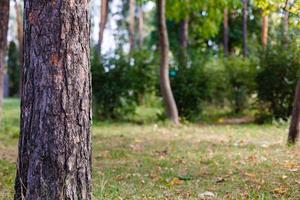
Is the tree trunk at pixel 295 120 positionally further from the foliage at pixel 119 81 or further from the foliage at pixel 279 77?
the foliage at pixel 119 81

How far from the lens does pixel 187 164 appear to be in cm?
733

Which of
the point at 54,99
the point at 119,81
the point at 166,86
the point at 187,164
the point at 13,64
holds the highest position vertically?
the point at 13,64

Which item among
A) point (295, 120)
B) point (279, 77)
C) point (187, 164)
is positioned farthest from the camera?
point (279, 77)

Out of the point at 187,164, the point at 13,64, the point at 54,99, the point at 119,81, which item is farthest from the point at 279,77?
the point at 13,64

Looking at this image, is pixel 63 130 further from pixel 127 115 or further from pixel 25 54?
pixel 127 115

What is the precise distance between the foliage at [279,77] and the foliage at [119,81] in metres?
3.57

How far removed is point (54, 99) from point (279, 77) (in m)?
11.8

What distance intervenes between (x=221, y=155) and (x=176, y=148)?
50.9 inches

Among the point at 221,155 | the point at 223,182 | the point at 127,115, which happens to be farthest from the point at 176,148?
the point at 127,115

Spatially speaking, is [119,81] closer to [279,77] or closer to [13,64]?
[279,77]

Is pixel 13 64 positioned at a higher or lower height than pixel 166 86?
higher

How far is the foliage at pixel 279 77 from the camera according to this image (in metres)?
14.2

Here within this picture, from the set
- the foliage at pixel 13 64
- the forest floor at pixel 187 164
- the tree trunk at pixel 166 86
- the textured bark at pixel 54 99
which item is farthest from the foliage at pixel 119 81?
the foliage at pixel 13 64

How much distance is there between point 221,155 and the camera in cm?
811
